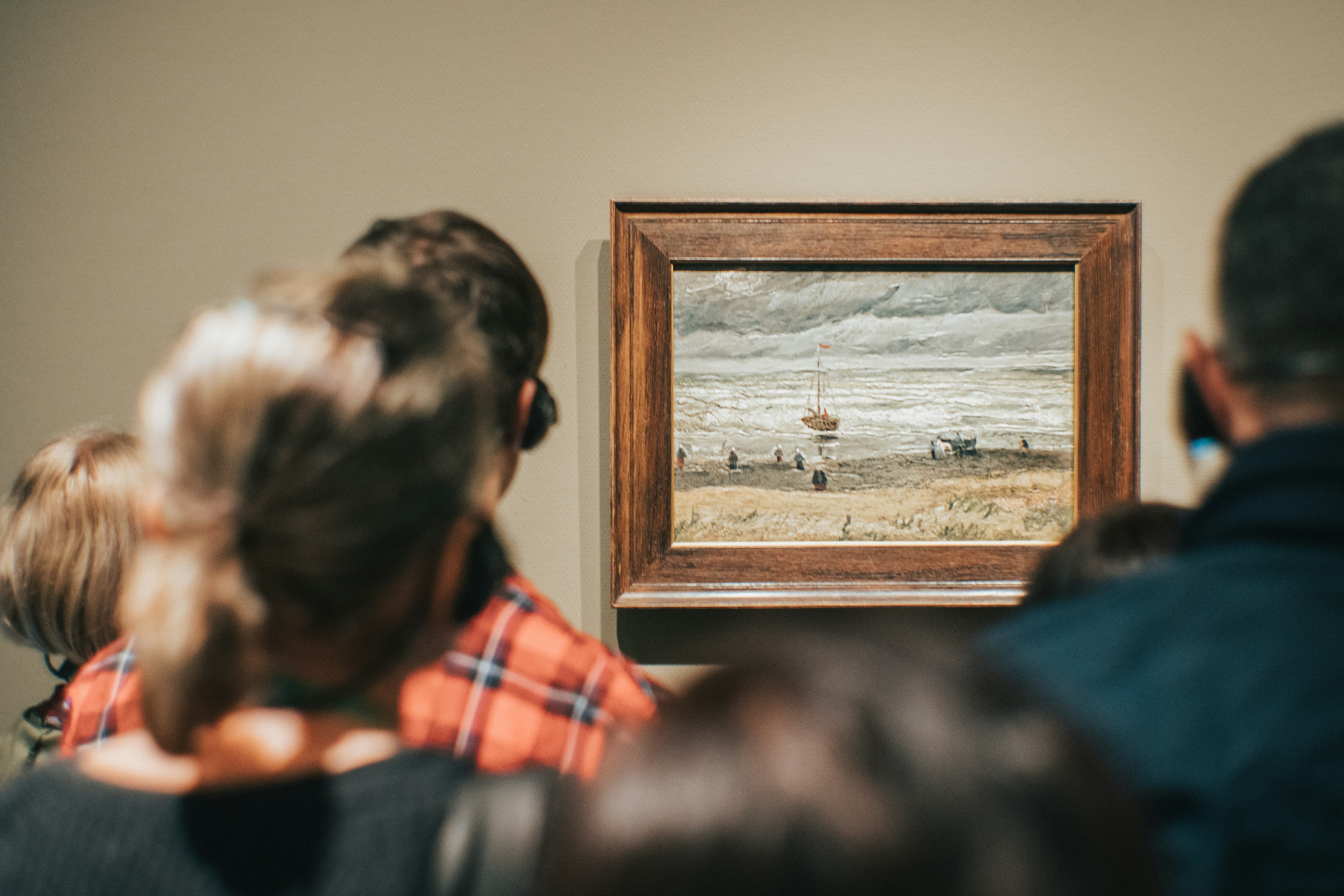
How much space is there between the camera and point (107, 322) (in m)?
1.33

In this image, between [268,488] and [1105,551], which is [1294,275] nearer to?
[1105,551]

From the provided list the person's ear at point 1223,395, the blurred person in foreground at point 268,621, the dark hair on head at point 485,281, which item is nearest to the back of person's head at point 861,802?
the blurred person in foreground at point 268,621

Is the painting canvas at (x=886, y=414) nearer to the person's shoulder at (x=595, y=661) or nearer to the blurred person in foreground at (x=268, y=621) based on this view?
the person's shoulder at (x=595, y=661)

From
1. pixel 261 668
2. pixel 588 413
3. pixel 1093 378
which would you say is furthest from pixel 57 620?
pixel 1093 378

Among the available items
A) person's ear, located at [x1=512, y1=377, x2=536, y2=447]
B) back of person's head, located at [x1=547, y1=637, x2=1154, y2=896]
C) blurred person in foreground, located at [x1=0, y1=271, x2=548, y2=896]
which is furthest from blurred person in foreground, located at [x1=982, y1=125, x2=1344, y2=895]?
person's ear, located at [x1=512, y1=377, x2=536, y2=447]

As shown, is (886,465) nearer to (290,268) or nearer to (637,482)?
(637,482)

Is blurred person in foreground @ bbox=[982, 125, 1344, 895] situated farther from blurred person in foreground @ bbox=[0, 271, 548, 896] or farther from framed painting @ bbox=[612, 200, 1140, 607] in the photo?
framed painting @ bbox=[612, 200, 1140, 607]

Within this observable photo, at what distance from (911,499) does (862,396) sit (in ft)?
0.67

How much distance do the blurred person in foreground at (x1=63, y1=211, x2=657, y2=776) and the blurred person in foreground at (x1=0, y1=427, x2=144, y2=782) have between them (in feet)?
0.56

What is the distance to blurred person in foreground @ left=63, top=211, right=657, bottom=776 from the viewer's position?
27.1 inches

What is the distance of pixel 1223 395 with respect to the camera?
53 cm

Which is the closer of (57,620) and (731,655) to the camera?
(731,655)

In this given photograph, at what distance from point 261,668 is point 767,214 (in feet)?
3.46

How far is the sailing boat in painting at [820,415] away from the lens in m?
1.30
